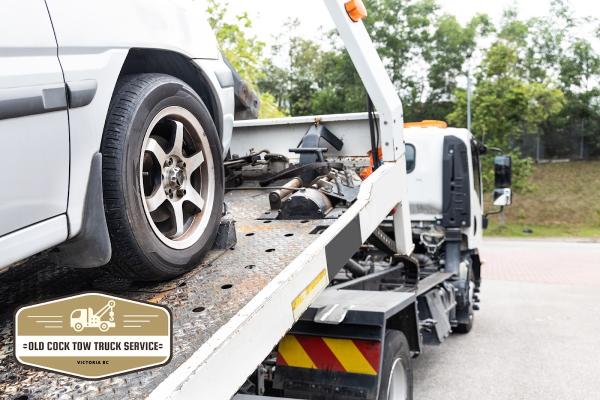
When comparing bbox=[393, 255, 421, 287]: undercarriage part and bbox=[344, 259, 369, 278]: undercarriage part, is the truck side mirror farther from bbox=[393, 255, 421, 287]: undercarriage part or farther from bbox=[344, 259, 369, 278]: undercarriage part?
bbox=[344, 259, 369, 278]: undercarriage part

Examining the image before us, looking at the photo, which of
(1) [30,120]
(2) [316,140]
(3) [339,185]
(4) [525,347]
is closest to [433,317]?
(4) [525,347]

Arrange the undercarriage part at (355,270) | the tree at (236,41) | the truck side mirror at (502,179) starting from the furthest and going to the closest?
1. the tree at (236,41)
2. the truck side mirror at (502,179)
3. the undercarriage part at (355,270)

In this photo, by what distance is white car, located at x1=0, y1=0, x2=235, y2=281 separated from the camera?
1.77 meters

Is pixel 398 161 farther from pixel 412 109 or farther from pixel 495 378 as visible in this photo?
pixel 412 109

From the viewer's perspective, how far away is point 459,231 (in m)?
6.74

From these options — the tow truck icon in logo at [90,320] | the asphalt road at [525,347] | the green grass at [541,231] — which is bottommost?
the green grass at [541,231]

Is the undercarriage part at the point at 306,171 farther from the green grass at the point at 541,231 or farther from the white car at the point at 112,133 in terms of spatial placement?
the green grass at the point at 541,231

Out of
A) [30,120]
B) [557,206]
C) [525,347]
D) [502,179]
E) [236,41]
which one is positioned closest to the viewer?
[30,120]

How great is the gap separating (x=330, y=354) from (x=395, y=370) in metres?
0.55

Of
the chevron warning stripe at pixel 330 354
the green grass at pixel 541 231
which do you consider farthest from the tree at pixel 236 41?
the green grass at pixel 541 231

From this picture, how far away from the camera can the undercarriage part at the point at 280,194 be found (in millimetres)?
3367

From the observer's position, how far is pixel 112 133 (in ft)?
7.07

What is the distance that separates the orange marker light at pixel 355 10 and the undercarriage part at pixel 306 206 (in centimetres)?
119

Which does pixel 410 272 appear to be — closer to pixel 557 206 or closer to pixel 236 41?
pixel 236 41
